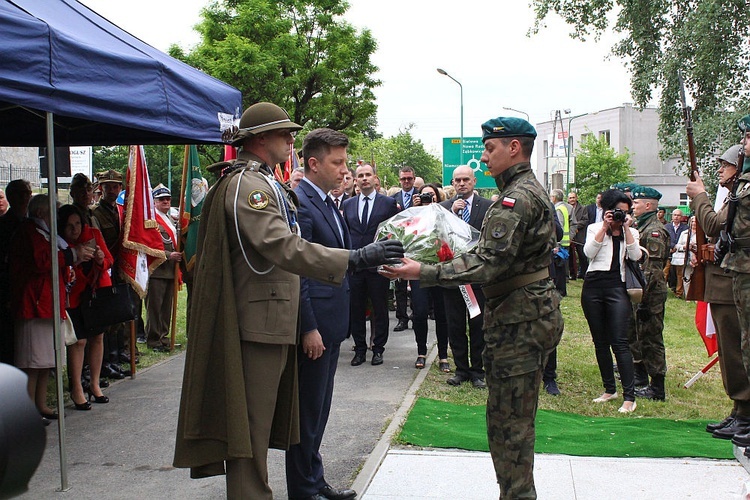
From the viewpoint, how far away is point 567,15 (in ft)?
63.2

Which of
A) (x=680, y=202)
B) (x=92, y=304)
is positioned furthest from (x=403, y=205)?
(x=680, y=202)

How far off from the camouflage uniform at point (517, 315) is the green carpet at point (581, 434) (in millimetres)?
1904

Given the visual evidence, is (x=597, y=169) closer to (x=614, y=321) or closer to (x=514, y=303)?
(x=614, y=321)

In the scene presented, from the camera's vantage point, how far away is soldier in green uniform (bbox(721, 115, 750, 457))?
5.45 metres

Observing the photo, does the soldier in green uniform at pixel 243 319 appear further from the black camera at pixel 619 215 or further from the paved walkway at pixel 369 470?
the black camera at pixel 619 215

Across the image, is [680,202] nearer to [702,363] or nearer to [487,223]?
[702,363]

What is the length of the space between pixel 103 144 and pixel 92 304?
195 cm

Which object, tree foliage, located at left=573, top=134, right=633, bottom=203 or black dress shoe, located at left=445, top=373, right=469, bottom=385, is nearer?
black dress shoe, located at left=445, top=373, right=469, bottom=385

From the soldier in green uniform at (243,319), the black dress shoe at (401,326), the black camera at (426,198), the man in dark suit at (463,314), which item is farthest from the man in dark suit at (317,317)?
the black dress shoe at (401,326)

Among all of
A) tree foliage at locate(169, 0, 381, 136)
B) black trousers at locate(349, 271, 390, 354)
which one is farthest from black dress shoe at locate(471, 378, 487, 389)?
tree foliage at locate(169, 0, 381, 136)

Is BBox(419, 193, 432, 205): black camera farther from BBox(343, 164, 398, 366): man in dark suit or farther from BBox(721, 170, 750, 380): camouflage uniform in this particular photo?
BBox(721, 170, 750, 380): camouflage uniform

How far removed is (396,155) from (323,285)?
65799 mm

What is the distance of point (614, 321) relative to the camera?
23.6 feet

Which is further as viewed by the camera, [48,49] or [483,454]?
[483,454]
